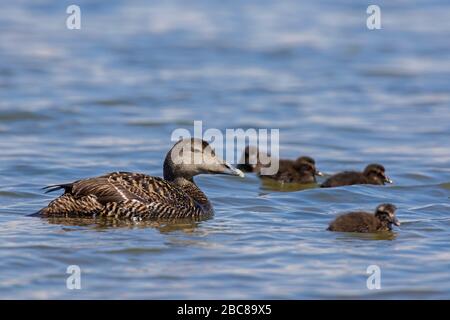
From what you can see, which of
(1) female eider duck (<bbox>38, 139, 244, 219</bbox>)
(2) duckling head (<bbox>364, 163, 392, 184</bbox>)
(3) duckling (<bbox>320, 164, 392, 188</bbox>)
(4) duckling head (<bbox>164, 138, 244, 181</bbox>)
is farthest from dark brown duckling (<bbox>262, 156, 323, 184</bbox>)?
(1) female eider duck (<bbox>38, 139, 244, 219</bbox>)

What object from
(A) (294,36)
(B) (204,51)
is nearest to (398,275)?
(B) (204,51)

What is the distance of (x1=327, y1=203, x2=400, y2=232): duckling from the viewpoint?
10.4 meters

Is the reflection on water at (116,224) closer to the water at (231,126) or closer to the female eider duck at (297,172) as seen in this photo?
the water at (231,126)

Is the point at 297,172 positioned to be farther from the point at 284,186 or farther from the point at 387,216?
the point at 387,216

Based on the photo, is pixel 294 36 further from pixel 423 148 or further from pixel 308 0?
pixel 423 148

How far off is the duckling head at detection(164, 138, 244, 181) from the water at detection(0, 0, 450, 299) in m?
0.49

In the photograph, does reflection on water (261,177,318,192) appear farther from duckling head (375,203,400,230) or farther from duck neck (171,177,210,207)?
duckling head (375,203,400,230)

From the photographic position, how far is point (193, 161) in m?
11.5

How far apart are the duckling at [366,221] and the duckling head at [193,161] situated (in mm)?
1430

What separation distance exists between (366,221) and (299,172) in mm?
3289

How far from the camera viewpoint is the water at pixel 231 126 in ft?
30.2

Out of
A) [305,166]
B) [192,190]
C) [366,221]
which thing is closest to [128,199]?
[192,190]

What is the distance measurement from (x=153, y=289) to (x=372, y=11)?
71.2 feet

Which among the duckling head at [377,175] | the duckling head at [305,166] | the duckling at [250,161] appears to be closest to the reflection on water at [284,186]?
the duckling head at [305,166]
